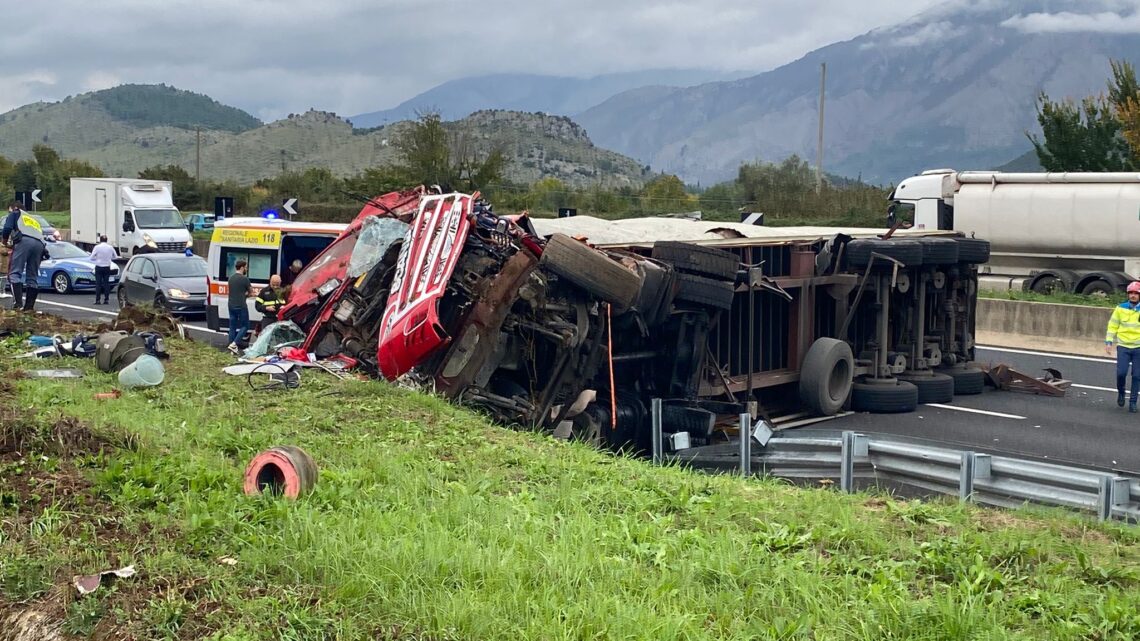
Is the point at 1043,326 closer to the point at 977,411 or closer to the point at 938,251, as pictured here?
the point at 977,411

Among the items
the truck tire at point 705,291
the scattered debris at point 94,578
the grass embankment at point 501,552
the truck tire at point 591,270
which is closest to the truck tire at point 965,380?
the truck tire at point 705,291

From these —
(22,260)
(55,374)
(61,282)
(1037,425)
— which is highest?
(22,260)

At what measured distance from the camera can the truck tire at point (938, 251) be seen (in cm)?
1516

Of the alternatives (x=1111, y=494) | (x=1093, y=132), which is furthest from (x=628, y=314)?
(x=1093, y=132)

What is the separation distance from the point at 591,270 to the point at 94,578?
6.53 meters

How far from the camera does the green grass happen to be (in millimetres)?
23938

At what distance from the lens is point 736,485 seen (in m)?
7.94

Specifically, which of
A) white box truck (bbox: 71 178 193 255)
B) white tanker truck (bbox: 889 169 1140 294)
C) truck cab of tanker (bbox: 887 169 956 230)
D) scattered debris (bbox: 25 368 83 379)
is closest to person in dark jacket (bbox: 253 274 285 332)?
scattered debris (bbox: 25 368 83 379)

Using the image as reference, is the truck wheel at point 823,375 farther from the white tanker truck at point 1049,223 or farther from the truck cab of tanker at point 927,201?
the truck cab of tanker at point 927,201

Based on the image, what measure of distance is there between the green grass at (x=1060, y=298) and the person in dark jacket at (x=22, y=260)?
18.6m

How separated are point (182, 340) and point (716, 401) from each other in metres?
6.63

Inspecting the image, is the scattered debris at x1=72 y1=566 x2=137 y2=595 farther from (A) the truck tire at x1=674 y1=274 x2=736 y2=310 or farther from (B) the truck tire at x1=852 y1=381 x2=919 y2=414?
(B) the truck tire at x1=852 y1=381 x2=919 y2=414

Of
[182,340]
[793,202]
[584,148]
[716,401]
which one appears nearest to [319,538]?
[716,401]

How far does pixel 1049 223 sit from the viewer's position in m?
27.5
